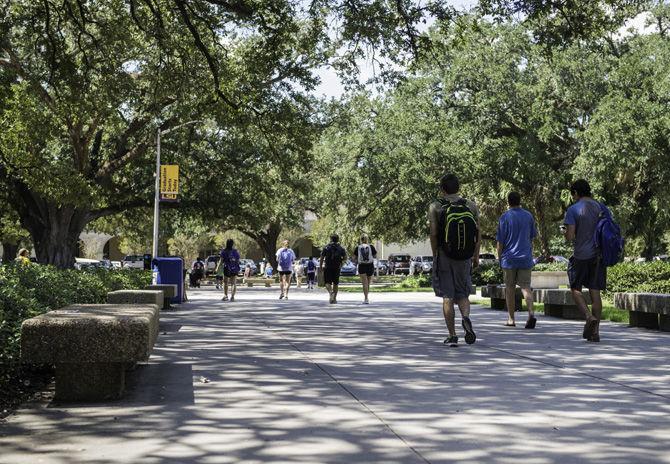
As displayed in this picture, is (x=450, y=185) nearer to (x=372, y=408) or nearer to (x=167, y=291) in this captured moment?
(x=372, y=408)

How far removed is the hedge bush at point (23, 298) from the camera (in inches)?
260

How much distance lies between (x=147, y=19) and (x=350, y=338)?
10582mm

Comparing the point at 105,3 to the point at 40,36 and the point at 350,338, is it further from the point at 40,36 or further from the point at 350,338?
the point at 350,338

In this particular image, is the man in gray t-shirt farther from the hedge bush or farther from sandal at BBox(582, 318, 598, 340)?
the hedge bush

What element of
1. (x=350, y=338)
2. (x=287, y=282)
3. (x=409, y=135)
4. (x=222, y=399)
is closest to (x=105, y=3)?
(x=287, y=282)

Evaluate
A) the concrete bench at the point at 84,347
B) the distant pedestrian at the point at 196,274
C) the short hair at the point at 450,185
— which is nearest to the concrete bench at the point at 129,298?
the short hair at the point at 450,185

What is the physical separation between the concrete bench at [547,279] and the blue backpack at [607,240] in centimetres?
2087

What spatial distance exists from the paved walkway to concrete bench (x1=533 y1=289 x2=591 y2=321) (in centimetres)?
366

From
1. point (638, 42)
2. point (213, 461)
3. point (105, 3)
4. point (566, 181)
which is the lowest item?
point (213, 461)

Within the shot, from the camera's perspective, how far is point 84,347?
5.91 meters

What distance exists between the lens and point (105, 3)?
1936 cm

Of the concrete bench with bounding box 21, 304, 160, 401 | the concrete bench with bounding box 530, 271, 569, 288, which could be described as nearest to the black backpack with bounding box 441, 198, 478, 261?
the concrete bench with bounding box 21, 304, 160, 401

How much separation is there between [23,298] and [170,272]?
13.7 meters

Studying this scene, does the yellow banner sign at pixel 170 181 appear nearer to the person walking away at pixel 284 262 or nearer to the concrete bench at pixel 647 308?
the person walking away at pixel 284 262
